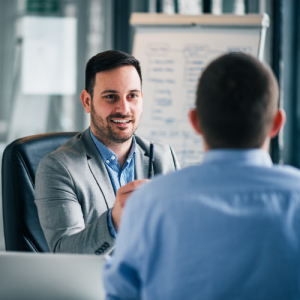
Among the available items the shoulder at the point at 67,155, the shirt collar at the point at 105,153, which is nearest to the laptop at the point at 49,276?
the shoulder at the point at 67,155

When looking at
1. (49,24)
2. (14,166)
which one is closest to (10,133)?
(49,24)

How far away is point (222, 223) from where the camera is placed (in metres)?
0.45

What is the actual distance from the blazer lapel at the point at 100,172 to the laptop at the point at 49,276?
0.62m

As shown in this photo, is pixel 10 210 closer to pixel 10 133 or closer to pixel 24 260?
pixel 24 260

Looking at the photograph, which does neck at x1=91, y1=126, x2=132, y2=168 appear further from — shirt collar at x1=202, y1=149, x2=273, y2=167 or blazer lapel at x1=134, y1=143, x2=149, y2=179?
shirt collar at x1=202, y1=149, x2=273, y2=167

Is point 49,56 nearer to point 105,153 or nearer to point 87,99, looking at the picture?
point 87,99

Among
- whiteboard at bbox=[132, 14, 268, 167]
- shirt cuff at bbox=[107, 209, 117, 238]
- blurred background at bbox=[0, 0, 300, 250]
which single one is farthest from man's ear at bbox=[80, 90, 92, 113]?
blurred background at bbox=[0, 0, 300, 250]

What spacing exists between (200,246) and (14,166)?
99 cm

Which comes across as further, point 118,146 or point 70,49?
point 70,49

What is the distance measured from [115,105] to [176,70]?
4.30 feet

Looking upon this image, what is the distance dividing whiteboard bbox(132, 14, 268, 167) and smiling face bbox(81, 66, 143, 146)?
1171 millimetres

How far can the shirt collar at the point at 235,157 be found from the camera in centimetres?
52

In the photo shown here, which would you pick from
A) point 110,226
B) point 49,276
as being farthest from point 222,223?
point 110,226

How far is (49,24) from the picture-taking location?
9.78ft
